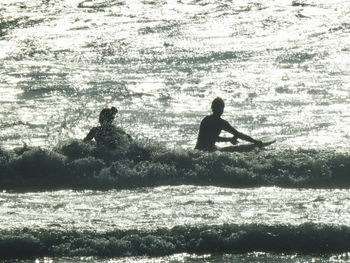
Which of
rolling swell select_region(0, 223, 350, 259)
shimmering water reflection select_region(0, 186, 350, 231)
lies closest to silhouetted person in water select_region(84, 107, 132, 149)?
shimmering water reflection select_region(0, 186, 350, 231)

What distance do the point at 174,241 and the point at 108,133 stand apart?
572 centimetres

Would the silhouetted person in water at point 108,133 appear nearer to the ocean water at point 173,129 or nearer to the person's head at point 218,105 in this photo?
the ocean water at point 173,129

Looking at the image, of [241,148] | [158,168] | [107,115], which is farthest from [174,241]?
[241,148]

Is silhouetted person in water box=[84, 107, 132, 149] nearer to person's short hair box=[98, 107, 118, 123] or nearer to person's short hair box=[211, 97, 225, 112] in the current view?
person's short hair box=[98, 107, 118, 123]

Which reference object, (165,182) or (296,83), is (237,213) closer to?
(165,182)

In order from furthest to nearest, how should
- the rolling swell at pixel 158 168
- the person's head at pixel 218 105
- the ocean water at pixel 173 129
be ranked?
the person's head at pixel 218 105 → the rolling swell at pixel 158 168 → the ocean water at pixel 173 129

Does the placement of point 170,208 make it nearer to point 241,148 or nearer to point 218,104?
point 218,104

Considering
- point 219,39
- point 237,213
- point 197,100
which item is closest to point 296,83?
point 197,100

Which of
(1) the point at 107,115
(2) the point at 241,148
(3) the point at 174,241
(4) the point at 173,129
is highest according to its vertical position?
(1) the point at 107,115

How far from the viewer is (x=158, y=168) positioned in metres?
15.6

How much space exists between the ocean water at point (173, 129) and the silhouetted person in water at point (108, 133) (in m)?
0.20

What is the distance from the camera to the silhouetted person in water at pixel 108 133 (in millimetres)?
16156

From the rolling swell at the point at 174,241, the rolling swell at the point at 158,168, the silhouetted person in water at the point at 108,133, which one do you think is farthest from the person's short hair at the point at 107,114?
the rolling swell at the point at 174,241

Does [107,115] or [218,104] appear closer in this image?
[107,115]
